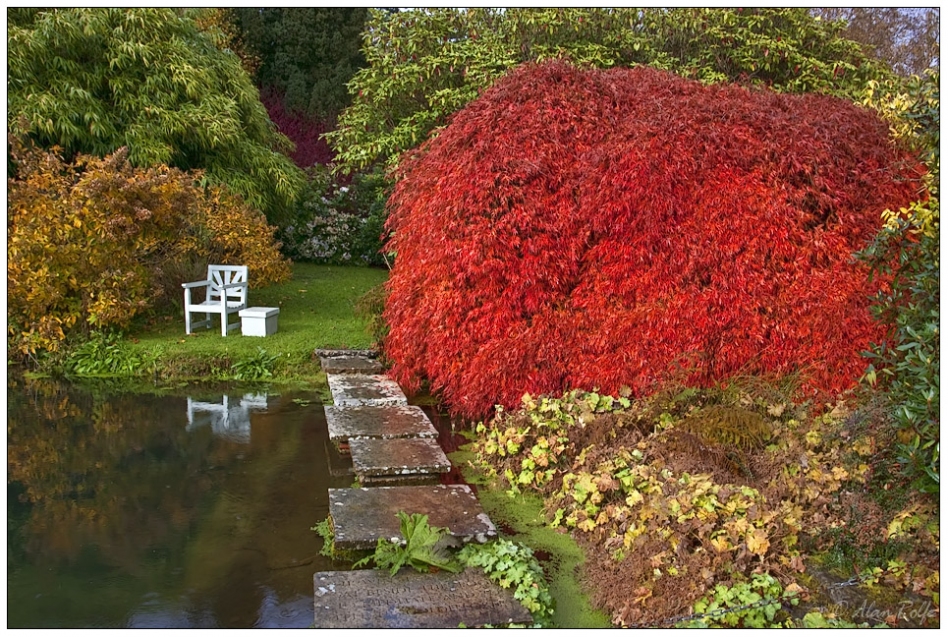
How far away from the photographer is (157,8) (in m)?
12.0

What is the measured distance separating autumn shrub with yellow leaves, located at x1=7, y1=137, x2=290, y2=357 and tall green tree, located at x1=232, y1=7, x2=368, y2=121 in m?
15.0

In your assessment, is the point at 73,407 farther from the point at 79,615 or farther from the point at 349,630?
the point at 349,630

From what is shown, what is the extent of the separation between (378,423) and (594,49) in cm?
696

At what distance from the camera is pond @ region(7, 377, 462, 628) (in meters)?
3.73

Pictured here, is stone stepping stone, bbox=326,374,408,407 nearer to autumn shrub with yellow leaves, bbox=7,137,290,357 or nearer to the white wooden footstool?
the white wooden footstool

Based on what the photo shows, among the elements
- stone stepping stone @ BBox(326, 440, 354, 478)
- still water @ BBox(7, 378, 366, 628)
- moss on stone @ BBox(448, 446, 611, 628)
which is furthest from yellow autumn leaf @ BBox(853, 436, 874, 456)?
stone stepping stone @ BBox(326, 440, 354, 478)

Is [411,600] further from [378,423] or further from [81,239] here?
[81,239]

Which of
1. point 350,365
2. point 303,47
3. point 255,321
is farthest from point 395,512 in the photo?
point 303,47

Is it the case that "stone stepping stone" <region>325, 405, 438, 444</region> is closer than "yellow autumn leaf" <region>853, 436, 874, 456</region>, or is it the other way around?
"yellow autumn leaf" <region>853, 436, 874, 456</region>

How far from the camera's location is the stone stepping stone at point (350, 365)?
832 centimetres

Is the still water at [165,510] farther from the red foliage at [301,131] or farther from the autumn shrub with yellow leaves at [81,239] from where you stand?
the red foliage at [301,131]

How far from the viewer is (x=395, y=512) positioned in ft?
14.8

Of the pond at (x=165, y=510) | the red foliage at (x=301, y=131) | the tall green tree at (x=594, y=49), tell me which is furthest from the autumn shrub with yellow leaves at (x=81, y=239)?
the red foliage at (x=301, y=131)

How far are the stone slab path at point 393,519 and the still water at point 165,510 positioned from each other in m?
0.18
